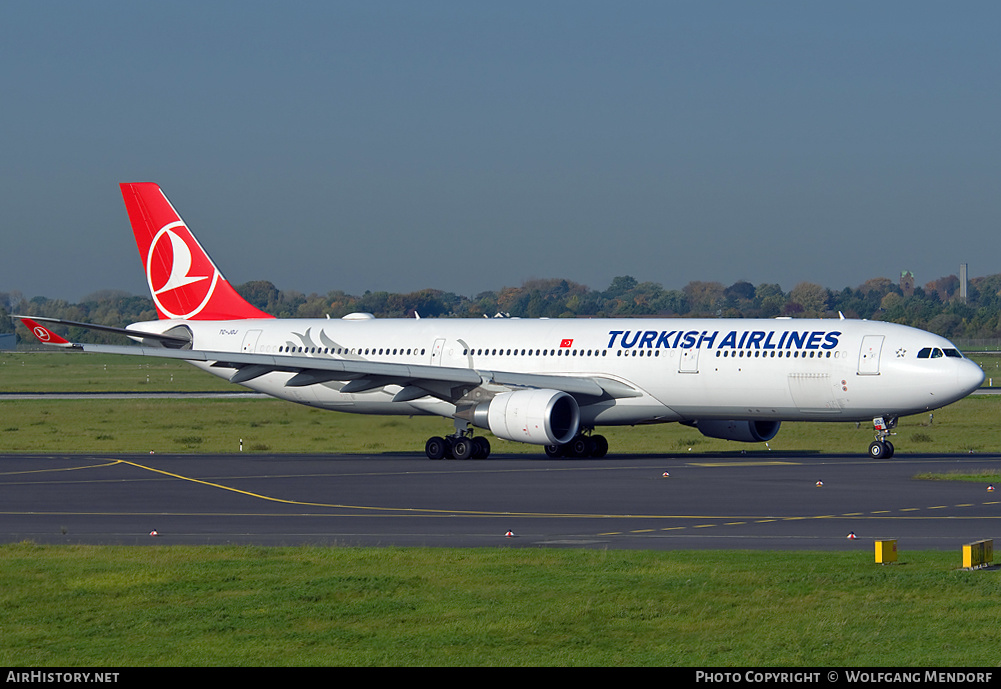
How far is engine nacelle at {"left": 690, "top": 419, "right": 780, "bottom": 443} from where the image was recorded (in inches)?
1887

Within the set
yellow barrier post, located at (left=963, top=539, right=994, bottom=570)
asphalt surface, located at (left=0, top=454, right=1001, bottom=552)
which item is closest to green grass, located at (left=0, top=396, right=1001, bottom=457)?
asphalt surface, located at (left=0, top=454, right=1001, bottom=552)

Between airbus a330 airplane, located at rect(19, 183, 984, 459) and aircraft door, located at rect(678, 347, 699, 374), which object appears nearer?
airbus a330 airplane, located at rect(19, 183, 984, 459)

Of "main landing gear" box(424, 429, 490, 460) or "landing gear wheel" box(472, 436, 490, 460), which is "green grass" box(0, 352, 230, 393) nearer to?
"main landing gear" box(424, 429, 490, 460)

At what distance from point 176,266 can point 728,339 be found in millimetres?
23032

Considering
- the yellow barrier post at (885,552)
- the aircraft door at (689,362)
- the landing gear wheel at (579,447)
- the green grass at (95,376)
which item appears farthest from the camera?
the green grass at (95,376)

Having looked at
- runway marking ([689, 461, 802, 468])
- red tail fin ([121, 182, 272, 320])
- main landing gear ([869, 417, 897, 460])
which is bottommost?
runway marking ([689, 461, 802, 468])

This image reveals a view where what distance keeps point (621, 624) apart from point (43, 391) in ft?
301

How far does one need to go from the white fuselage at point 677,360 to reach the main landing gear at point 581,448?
53.4 inches

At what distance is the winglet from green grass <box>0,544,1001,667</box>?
21853 mm

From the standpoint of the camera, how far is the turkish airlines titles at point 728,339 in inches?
1740

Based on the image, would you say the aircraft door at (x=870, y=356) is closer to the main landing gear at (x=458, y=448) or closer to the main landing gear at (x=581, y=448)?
the main landing gear at (x=581, y=448)

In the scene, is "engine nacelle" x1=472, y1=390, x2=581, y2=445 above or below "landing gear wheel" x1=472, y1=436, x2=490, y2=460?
above

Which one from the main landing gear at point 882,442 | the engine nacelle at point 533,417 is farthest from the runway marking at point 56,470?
the main landing gear at point 882,442
